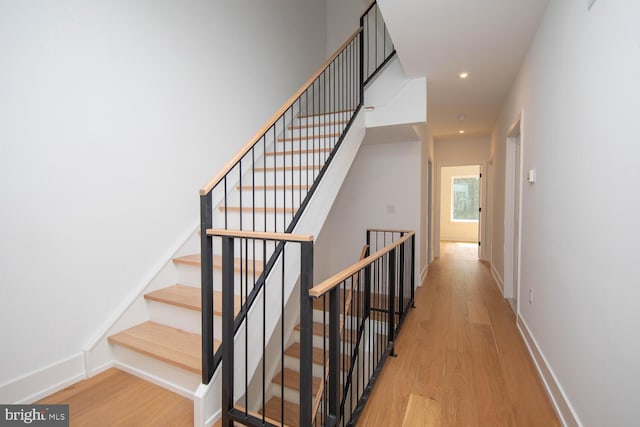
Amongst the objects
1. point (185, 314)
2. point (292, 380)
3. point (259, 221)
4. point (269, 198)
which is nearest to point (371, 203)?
point (269, 198)

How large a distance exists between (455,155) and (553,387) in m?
5.69

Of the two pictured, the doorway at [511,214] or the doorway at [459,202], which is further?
the doorway at [459,202]

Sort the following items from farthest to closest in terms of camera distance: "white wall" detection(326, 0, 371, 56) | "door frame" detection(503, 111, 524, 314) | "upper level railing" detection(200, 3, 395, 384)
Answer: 1. "white wall" detection(326, 0, 371, 56)
2. "door frame" detection(503, 111, 524, 314)
3. "upper level railing" detection(200, 3, 395, 384)

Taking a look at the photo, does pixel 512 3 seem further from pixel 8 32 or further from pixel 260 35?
pixel 8 32

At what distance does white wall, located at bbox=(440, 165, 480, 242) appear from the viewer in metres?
9.24

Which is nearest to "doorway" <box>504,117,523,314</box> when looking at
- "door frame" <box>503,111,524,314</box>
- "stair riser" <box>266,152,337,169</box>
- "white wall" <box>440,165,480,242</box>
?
"door frame" <box>503,111,524,314</box>

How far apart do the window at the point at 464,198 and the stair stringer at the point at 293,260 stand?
23.5ft

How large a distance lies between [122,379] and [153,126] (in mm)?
1814

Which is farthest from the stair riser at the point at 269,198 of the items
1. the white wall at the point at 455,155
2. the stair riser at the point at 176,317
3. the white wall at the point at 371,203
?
the white wall at the point at 455,155

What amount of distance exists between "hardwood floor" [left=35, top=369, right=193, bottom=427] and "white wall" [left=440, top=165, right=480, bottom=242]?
9.12 meters

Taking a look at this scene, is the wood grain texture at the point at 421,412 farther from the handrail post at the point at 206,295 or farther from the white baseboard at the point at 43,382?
the white baseboard at the point at 43,382

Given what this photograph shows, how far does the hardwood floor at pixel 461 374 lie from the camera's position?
1.69 meters

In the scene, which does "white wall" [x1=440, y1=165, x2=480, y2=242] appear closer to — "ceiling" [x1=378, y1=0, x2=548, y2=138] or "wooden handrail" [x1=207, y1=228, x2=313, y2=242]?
"ceiling" [x1=378, y1=0, x2=548, y2=138]

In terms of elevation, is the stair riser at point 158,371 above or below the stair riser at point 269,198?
below
